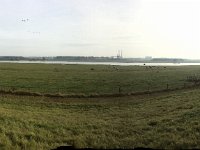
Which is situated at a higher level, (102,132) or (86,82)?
(102,132)

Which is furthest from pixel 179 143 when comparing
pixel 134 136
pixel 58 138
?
pixel 58 138

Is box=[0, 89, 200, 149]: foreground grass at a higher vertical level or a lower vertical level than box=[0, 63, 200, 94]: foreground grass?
higher

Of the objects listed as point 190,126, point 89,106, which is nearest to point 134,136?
point 190,126

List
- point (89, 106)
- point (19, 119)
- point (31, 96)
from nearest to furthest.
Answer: point (19, 119)
point (89, 106)
point (31, 96)

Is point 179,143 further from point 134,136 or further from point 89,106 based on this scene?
point 89,106

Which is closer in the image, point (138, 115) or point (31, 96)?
point (138, 115)

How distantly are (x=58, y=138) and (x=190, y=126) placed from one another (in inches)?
219

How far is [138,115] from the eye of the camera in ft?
69.3

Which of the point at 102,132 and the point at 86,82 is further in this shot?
the point at 86,82

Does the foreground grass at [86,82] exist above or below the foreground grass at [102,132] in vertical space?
below

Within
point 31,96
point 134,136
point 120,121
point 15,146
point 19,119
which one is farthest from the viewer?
point 31,96

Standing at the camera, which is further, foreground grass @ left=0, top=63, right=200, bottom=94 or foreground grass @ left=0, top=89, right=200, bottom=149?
foreground grass @ left=0, top=63, right=200, bottom=94

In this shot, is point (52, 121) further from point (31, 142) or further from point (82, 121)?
point (31, 142)

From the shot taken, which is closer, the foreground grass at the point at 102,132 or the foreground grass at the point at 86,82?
the foreground grass at the point at 102,132
